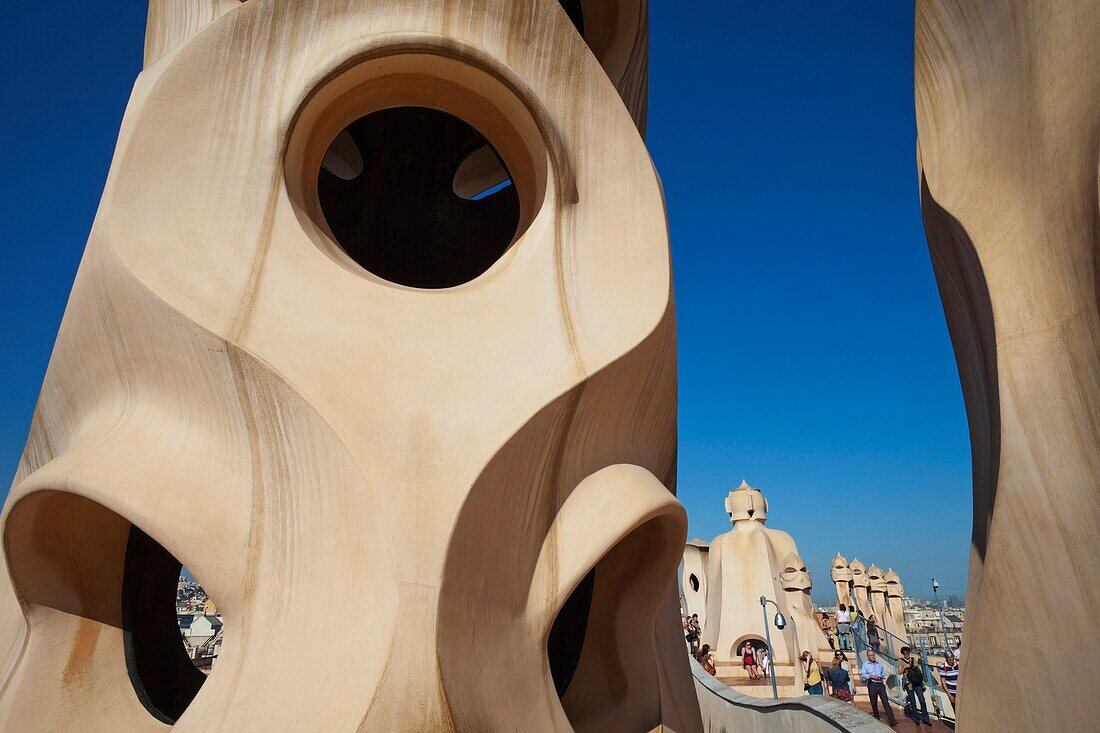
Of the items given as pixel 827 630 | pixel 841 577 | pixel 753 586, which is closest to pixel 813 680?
pixel 753 586

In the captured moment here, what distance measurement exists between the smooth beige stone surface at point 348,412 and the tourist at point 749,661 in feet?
44.6

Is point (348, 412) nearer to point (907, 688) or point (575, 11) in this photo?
point (575, 11)

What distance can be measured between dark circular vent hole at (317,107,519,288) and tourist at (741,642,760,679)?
1370cm

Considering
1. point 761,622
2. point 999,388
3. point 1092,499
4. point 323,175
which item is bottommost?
point 1092,499

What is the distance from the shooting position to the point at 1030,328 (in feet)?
16.4

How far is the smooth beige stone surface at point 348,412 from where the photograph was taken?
12.5 ft

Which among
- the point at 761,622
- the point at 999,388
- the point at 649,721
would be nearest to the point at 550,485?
the point at 649,721

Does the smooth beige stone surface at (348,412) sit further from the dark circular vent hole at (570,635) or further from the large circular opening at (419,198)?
the large circular opening at (419,198)

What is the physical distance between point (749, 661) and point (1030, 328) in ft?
48.0

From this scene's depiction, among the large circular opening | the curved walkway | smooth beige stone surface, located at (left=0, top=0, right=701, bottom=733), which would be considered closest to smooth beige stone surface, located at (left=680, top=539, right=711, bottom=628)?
the curved walkway

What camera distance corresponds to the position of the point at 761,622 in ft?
60.6

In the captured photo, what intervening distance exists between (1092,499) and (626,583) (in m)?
2.77

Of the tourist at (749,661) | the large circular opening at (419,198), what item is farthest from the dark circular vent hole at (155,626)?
the tourist at (749,661)

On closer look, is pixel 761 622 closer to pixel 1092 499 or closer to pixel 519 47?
pixel 1092 499
